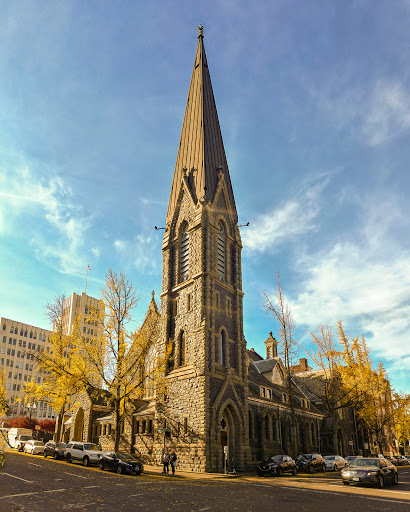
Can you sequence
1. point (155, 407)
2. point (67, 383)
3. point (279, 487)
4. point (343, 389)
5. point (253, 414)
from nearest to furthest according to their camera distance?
point (279, 487), point (67, 383), point (155, 407), point (253, 414), point (343, 389)

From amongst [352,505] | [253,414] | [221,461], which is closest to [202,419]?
[221,461]

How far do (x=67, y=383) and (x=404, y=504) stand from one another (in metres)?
22.8

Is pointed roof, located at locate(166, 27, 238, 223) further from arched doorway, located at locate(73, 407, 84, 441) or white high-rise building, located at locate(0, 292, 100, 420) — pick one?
white high-rise building, located at locate(0, 292, 100, 420)

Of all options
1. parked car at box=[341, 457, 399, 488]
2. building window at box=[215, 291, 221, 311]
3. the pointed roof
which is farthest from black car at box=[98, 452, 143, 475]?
the pointed roof

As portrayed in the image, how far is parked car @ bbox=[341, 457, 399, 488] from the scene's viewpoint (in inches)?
842

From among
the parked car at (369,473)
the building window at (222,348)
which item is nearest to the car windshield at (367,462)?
the parked car at (369,473)

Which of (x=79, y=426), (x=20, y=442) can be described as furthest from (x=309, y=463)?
(x=20, y=442)

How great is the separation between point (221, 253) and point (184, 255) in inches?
140

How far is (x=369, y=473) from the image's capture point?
70.6 feet

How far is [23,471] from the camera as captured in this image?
2222cm

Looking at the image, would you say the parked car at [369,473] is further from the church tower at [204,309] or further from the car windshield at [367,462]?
the church tower at [204,309]

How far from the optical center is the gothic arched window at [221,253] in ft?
126

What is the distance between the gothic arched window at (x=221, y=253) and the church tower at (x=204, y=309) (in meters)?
0.10

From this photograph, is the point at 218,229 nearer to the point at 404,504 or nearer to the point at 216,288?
the point at 216,288
